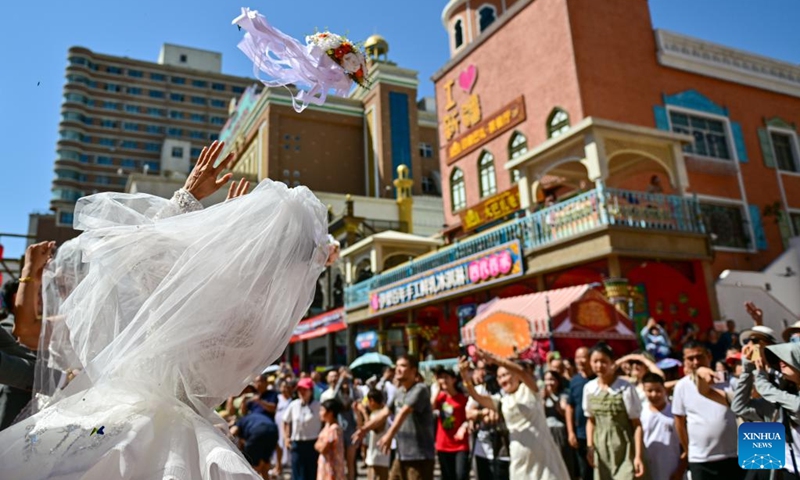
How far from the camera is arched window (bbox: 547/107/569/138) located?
16.4m

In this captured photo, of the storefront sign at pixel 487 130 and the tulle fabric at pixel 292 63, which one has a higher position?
the storefront sign at pixel 487 130

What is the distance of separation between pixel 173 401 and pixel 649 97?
17417mm

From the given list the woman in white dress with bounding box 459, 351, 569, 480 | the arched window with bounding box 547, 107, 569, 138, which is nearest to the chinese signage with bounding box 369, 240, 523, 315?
the arched window with bounding box 547, 107, 569, 138

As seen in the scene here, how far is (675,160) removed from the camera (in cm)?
1312

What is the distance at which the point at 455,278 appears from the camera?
15.7 metres

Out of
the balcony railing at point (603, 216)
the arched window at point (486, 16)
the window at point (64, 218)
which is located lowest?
the balcony railing at point (603, 216)

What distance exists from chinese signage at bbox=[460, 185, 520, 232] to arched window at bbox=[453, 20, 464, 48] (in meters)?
7.33

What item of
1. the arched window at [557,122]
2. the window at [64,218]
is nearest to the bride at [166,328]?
the arched window at [557,122]

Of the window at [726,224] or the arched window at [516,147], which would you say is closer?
the window at [726,224]

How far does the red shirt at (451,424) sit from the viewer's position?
6.61 metres

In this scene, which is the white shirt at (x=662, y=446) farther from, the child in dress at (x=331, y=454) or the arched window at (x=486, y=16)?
the arched window at (x=486, y=16)

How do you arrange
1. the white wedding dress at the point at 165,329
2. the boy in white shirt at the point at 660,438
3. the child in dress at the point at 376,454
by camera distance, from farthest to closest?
the child in dress at the point at 376,454
the boy in white shirt at the point at 660,438
the white wedding dress at the point at 165,329

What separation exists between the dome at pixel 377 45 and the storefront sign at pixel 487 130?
59.3ft

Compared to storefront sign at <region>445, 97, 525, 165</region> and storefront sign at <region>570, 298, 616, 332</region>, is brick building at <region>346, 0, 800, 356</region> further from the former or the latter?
storefront sign at <region>570, 298, 616, 332</region>
